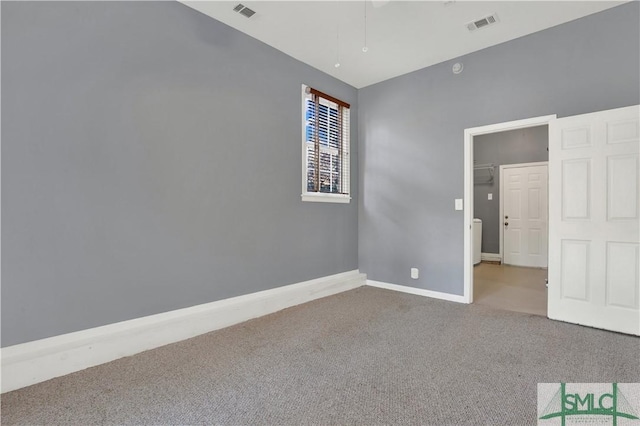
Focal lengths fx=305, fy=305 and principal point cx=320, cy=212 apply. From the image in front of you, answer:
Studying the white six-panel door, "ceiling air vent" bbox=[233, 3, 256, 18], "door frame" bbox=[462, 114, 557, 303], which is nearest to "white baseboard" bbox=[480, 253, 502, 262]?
"door frame" bbox=[462, 114, 557, 303]

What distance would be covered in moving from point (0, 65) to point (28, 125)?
0.36 meters

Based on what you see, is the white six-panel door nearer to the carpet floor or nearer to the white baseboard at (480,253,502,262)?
the carpet floor

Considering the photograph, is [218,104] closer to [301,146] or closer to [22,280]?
[301,146]

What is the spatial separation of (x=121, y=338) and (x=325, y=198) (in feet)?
8.42

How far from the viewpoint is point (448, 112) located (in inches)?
146

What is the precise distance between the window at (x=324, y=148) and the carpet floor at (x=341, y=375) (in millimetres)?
1674

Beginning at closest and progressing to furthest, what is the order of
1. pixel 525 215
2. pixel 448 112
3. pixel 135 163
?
1. pixel 135 163
2. pixel 448 112
3. pixel 525 215

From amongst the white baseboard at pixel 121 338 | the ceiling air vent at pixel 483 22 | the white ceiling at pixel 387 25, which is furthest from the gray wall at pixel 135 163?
the ceiling air vent at pixel 483 22

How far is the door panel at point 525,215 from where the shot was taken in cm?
591

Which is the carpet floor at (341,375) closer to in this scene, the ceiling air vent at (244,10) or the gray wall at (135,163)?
the gray wall at (135,163)

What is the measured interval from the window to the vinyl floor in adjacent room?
222 centimetres

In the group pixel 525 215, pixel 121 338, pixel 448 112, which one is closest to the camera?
pixel 121 338

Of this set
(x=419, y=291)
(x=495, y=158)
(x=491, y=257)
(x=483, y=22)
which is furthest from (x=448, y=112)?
(x=491, y=257)

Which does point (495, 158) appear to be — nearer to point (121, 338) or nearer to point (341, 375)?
point (341, 375)
